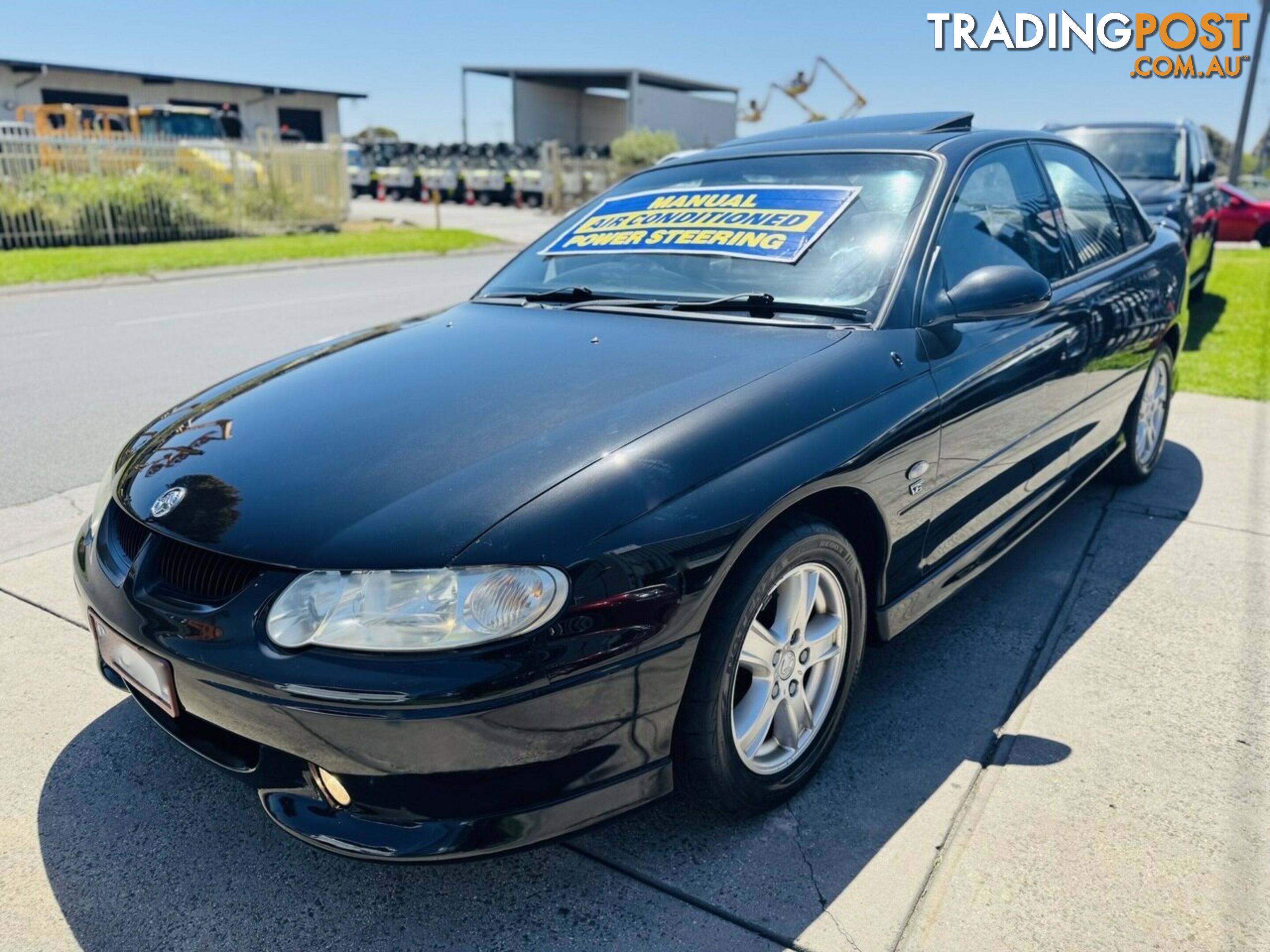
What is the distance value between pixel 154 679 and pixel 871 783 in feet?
5.62

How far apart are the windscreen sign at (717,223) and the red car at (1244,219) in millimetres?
17390

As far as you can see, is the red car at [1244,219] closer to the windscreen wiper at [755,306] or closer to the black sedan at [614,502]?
the black sedan at [614,502]

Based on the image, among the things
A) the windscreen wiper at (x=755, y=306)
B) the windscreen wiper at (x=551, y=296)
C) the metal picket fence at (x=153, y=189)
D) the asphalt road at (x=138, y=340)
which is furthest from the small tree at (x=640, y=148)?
the windscreen wiper at (x=755, y=306)

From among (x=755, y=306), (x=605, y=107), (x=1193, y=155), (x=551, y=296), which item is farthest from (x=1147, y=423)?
(x=605, y=107)

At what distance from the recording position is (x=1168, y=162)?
9.03m

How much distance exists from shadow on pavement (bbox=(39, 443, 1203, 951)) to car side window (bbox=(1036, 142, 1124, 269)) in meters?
1.97

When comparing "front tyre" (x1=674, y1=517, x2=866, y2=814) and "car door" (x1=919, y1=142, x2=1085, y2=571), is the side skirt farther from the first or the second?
"front tyre" (x1=674, y1=517, x2=866, y2=814)

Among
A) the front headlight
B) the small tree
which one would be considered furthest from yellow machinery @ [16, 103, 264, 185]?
the front headlight

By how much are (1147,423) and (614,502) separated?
3.74 meters

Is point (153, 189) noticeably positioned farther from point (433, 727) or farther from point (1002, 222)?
point (433, 727)

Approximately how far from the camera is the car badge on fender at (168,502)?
2246 millimetres

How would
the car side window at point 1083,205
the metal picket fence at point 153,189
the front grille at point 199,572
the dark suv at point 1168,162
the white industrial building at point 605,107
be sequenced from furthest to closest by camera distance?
the white industrial building at point 605,107
the metal picket fence at point 153,189
the dark suv at point 1168,162
the car side window at point 1083,205
the front grille at point 199,572

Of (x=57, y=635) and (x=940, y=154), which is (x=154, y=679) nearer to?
(x=57, y=635)

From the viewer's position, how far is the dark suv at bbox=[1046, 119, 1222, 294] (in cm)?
862
